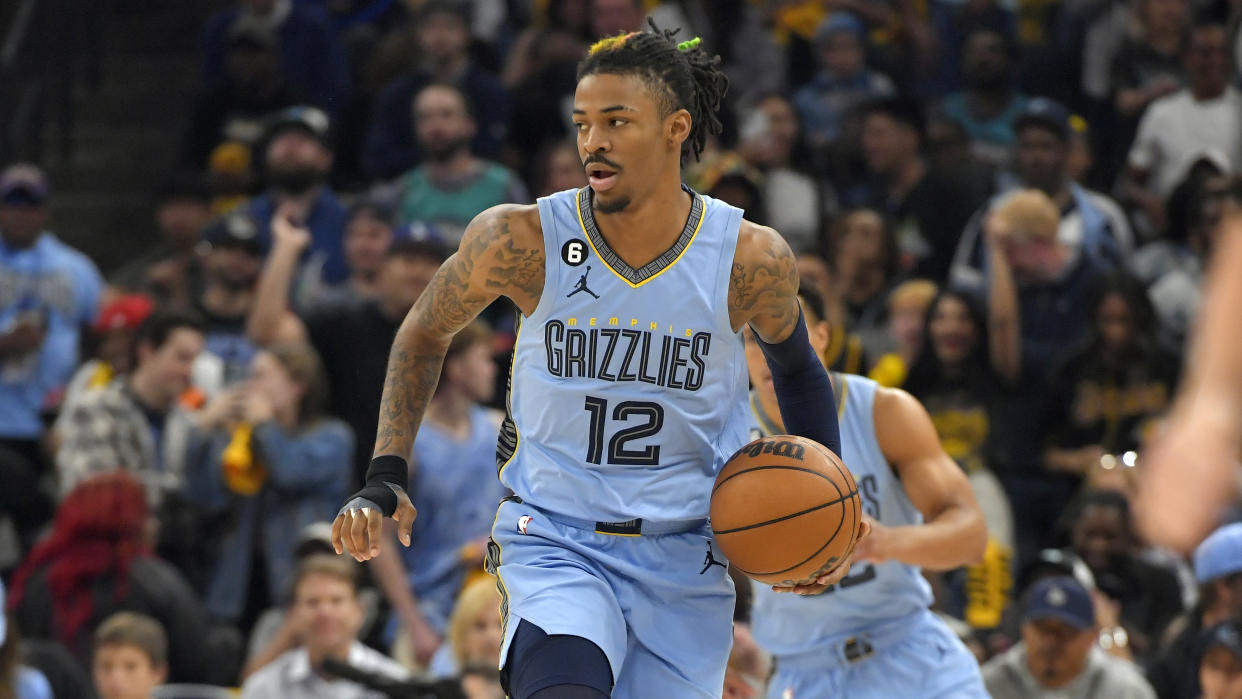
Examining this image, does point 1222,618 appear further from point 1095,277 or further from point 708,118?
point 708,118

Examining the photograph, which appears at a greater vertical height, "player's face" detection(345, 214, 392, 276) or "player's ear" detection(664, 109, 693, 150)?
"player's ear" detection(664, 109, 693, 150)

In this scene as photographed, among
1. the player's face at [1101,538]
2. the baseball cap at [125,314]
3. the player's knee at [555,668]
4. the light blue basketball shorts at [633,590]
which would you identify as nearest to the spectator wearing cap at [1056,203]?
the player's face at [1101,538]

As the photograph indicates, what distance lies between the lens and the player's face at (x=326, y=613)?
7.73m

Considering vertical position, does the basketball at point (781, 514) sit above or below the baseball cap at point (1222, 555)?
above

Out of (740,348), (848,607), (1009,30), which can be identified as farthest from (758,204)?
(740,348)

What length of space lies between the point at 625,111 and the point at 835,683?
2.27m

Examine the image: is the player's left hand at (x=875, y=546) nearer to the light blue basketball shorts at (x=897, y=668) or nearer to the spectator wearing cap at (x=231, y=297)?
the light blue basketball shorts at (x=897, y=668)

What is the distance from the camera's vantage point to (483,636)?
24.7 feet

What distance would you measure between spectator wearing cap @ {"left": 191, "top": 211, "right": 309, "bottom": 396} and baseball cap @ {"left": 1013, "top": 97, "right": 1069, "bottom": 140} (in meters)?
4.19

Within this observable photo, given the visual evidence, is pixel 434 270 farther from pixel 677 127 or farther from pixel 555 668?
pixel 555 668

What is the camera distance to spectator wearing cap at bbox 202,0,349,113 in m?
12.1

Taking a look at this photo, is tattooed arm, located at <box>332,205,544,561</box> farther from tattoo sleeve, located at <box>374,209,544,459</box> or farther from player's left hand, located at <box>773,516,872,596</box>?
player's left hand, located at <box>773,516,872,596</box>

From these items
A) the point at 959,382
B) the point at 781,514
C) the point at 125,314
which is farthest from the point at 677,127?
the point at 125,314

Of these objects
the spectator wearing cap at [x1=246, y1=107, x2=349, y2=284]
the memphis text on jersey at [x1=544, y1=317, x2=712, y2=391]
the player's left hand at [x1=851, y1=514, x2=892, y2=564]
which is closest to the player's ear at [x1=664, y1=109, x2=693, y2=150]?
the memphis text on jersey at [x1=544, y1=317, x2=712, y2=391]
